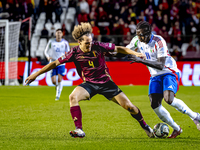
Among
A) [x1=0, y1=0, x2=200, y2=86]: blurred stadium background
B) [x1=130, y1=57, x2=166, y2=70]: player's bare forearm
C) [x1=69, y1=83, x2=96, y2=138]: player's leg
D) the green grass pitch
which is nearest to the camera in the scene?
the green grass pitch

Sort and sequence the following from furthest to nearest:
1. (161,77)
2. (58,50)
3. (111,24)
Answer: (111,24), (58,50), (161,77)

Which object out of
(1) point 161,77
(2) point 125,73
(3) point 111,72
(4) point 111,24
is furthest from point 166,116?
(4) point 111,24

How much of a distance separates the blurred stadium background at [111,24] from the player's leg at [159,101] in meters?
10.3

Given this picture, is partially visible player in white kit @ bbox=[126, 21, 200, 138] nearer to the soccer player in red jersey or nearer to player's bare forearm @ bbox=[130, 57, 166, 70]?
player's bare forearm @ bbox=[130, 57, 166, 70]

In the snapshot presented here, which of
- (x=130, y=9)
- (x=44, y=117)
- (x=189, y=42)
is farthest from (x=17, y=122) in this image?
(x=130, y=9)

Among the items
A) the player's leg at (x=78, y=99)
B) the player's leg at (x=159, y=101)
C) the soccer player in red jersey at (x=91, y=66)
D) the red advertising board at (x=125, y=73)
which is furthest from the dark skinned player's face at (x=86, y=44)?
the red advertising board at (x=125, y=73)

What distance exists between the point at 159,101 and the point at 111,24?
13345mm

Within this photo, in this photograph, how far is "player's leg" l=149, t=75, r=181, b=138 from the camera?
5.95 m

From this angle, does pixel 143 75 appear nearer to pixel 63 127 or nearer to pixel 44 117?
pixel 44 117

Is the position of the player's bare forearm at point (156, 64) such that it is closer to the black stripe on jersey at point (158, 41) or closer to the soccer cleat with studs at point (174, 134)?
the black stripe on jersey at point (158, 41)

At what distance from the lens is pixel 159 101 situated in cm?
607

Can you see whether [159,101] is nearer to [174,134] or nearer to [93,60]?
[174,134]

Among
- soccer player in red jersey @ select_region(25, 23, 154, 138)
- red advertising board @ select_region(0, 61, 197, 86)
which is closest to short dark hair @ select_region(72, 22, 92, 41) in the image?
soccer player in red jersey @ select_region(25, 23, 154, 138)

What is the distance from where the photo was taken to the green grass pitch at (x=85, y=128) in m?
5.27
